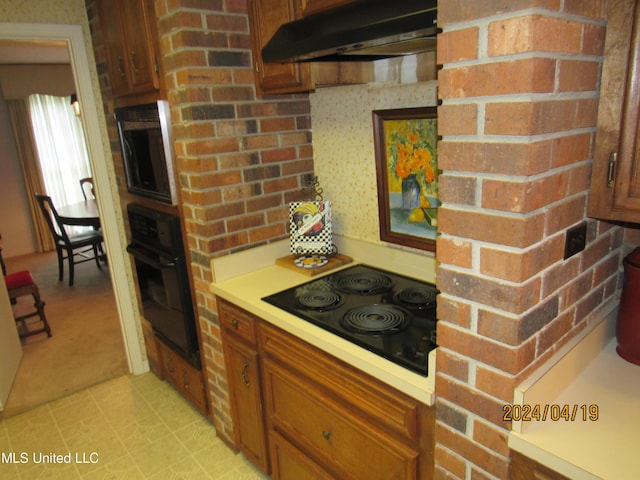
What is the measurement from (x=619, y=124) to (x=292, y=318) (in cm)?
111

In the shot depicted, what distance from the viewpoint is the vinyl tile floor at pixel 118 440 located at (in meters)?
2.18

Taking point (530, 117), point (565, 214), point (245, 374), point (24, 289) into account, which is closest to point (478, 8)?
point (530, 117)

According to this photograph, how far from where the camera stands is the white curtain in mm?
5891

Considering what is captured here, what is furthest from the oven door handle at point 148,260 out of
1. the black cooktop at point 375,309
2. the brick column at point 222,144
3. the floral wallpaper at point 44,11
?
the floral wallpaper at point 44,11

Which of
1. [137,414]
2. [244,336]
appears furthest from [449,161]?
[137,414]

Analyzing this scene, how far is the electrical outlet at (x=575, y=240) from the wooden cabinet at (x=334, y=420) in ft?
1.77

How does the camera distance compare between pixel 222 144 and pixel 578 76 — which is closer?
pixel 578 76

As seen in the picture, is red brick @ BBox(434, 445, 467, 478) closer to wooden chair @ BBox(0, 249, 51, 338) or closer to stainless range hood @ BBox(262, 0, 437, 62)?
stainless range hood @ BBox(262, 0, 437, 62)

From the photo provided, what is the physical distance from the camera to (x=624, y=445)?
0.96 meters

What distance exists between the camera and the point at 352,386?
4.55ft

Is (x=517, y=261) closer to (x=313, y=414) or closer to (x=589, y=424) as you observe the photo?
(x=589, y=424)

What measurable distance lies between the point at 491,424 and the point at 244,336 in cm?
108

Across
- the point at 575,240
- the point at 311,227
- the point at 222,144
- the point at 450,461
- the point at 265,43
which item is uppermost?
the point at 265,43

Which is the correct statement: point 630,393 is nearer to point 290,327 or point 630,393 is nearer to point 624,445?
point 624,445
